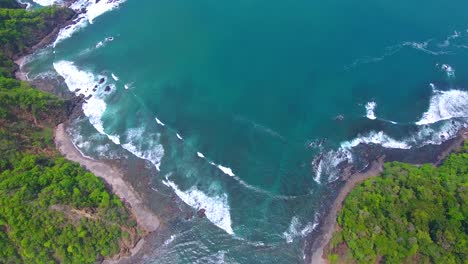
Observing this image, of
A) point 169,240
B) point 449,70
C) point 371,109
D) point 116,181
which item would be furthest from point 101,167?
point 449,70

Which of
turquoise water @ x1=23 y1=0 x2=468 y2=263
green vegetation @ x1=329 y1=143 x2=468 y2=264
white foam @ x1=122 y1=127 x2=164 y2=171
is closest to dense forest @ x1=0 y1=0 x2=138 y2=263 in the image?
turquoise water @ x1=23 y1=0 x2=468 y2=263

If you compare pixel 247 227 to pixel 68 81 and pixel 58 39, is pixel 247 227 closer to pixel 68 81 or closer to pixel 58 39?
pixel 68 81

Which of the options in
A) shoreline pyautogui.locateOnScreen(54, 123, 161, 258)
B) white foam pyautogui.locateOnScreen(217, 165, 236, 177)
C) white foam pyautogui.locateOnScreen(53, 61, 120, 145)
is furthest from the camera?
white foam pyautogui.locateOnScreen(53, 61, 120, 145)

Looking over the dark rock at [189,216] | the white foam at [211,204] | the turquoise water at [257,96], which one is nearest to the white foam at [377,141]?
the turquoise water at [257,96]

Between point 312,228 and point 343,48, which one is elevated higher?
point 343,48

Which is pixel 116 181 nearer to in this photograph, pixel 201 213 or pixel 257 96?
pixel 201 213

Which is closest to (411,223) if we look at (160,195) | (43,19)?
(160,195)

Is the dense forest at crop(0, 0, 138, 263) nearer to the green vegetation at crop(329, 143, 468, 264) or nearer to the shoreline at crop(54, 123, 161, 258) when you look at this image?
the shoreline at crop(54, 123, 161, 258)
